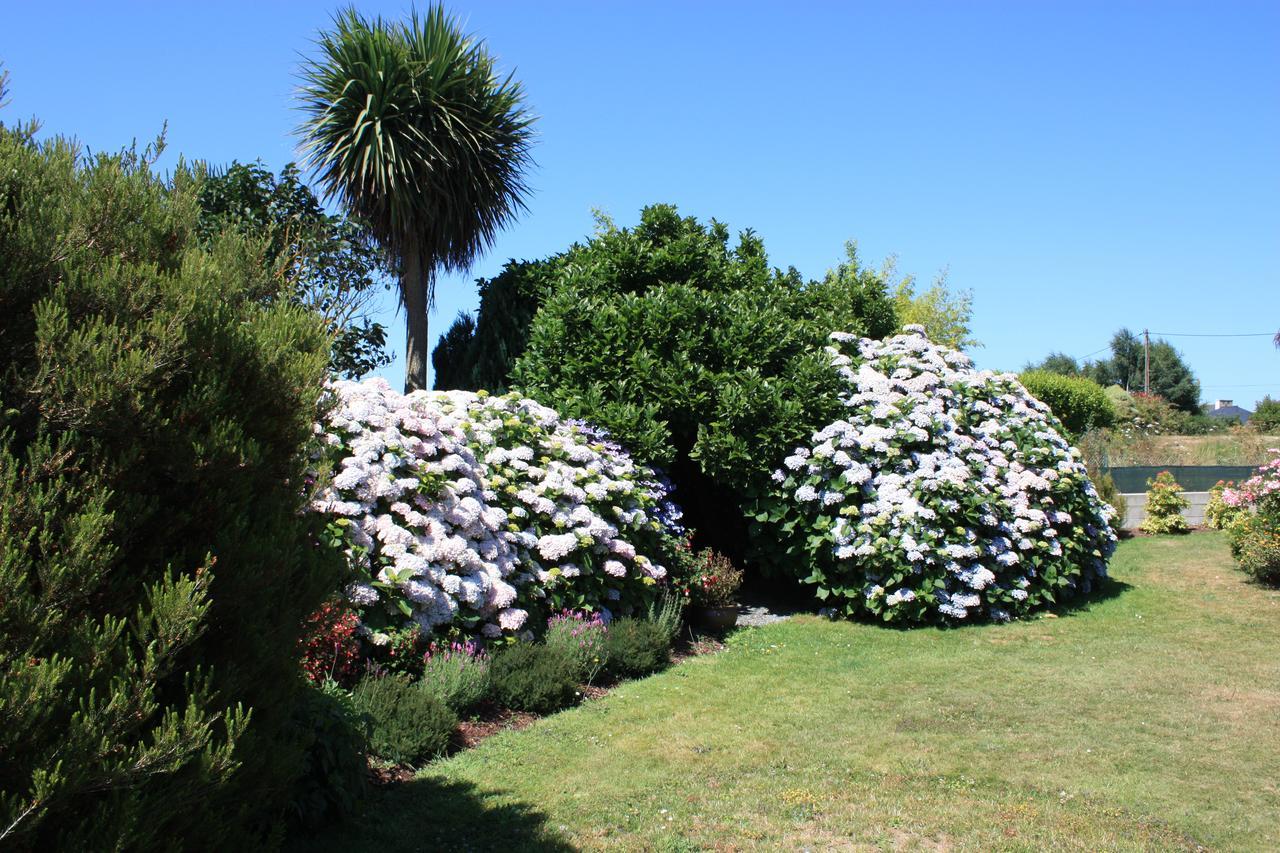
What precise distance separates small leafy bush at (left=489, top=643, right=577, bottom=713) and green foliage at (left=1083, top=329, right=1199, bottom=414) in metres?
55.9

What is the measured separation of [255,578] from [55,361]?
88cm

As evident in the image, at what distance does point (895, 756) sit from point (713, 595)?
3824 millimetres

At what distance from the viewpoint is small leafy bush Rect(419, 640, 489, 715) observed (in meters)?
6.04

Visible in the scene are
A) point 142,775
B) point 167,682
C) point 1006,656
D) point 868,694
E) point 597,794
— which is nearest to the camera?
point 142,775

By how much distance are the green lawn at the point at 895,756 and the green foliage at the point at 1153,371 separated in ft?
173

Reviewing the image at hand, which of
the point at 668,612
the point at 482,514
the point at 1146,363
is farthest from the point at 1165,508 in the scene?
the point at 1146,363

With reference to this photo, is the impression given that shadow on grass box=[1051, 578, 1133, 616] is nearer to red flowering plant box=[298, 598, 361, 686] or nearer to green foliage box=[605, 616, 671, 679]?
green foliage box=[605, 616, 671, 679]

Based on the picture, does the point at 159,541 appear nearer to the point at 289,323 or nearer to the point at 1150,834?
the point at 289,323

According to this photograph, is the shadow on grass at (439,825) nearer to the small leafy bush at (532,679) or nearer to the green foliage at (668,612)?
the small leafy bush at (532,679)

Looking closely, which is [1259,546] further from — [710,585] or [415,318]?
[415,318]

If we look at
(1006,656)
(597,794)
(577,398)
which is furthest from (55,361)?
(1006,656)

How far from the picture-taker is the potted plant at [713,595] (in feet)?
31.0

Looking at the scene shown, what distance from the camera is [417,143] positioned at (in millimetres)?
13711

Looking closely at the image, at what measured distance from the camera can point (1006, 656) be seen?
8398 millimetres
